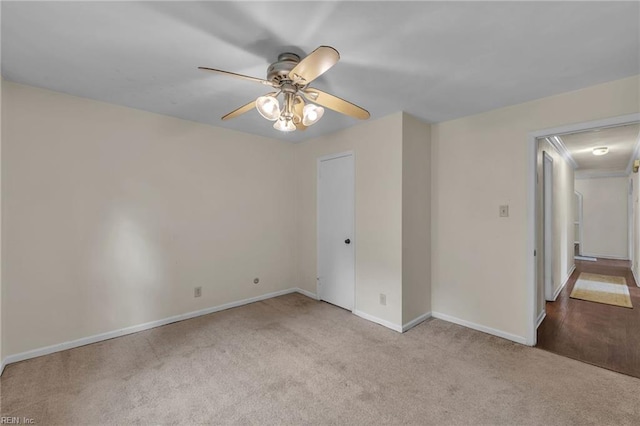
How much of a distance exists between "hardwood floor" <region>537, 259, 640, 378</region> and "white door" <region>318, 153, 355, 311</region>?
204cm

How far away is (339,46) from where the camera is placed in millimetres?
1769

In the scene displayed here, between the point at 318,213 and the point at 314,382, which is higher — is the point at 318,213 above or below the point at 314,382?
above

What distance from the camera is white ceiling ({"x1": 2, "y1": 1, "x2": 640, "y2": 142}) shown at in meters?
1.46

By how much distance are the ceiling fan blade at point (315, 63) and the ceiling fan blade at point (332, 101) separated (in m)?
0.18

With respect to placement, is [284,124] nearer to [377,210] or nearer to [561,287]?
[377,210]

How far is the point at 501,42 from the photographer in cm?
172

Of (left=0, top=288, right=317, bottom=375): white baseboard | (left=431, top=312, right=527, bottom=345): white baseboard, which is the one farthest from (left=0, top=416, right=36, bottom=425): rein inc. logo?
(left=431, top=312, right=527, bottom=345): white baseboard

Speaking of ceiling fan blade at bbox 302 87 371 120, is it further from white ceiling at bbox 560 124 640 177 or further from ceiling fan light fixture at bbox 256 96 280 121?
white ceiling at bbox 560 124 640 177

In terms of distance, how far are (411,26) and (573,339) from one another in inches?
129

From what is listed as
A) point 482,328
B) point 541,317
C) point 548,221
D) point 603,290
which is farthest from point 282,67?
point 603,290

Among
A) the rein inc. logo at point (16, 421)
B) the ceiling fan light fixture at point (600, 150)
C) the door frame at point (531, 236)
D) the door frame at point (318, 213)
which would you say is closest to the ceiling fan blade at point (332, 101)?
the door frame at point (318, 213)

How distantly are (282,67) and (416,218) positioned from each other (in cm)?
217

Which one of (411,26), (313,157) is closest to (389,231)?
(313,157)

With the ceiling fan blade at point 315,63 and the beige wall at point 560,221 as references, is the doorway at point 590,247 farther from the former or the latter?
the ceiling fan blade at point 315,63
